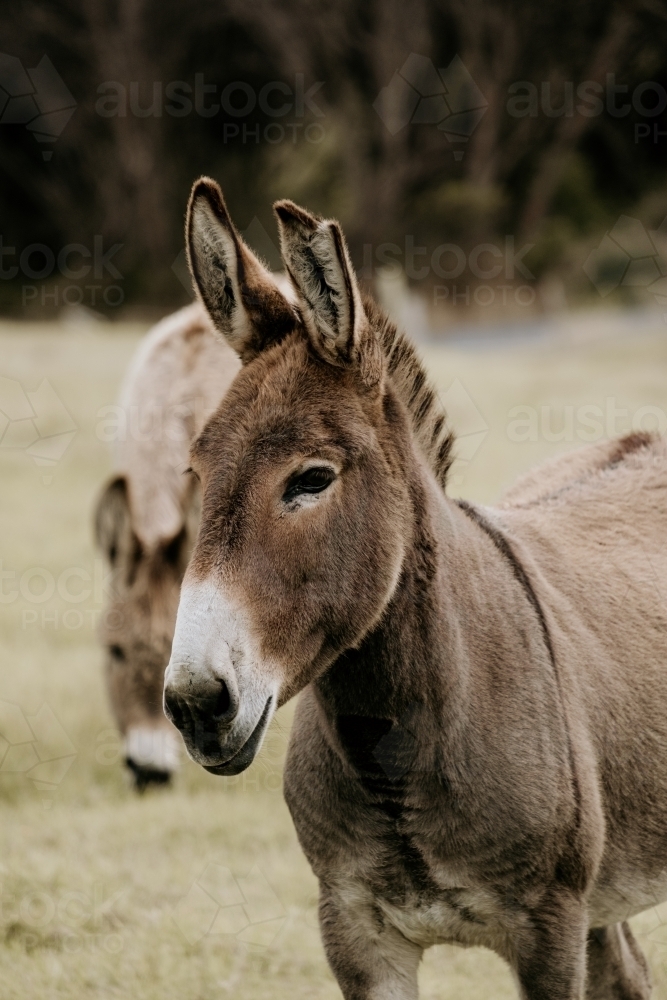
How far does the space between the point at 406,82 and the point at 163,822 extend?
27.2m

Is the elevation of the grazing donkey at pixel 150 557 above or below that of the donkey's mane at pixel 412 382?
below

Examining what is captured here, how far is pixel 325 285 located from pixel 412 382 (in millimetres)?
422

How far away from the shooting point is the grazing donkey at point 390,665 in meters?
2.47

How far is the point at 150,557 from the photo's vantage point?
618 cm

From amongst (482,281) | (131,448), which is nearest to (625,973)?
(131,448)

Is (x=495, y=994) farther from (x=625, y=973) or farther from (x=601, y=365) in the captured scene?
(x=601, y=365)

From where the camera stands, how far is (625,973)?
3.78 meters

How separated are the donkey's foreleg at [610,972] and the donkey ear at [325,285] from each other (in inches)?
88.8
